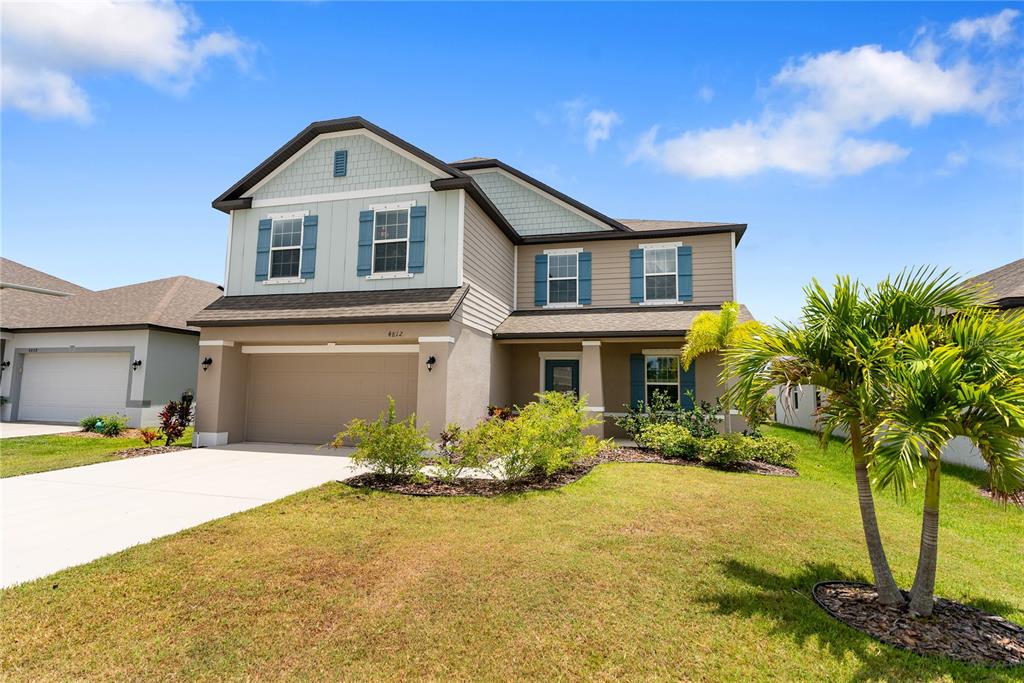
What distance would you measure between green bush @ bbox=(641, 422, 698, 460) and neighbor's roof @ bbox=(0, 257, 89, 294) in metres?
32.8

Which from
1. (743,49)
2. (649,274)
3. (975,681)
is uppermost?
(743,49)

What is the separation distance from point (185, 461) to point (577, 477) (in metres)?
8.70

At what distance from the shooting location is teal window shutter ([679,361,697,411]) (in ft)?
45.4

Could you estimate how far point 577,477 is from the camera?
29.9 feet

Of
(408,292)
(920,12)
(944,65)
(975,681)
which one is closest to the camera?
(975,681)

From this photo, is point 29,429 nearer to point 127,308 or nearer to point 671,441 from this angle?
point 127,308

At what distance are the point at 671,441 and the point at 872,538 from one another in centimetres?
710

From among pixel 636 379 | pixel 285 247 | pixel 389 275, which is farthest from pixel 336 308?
pixel 636 379

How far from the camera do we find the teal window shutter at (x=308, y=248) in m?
13.2

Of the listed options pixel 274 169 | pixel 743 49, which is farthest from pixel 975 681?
pixel 274 169

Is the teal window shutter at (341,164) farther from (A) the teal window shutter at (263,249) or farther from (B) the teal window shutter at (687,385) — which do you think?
(B) the teal window shutter at (687,385)

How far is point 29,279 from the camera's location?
26391 millimetres

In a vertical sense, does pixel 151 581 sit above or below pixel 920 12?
below

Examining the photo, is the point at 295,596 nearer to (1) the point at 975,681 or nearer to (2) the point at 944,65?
(1) the point at 975,681
